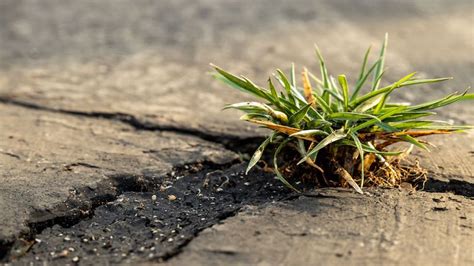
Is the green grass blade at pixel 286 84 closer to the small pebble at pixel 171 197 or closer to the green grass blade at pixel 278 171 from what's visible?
the green grass blade at pixel 278 171

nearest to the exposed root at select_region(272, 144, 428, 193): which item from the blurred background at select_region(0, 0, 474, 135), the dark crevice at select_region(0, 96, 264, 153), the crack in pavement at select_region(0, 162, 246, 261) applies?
the crack in pavement at select_region(0, 162, 246, 261)

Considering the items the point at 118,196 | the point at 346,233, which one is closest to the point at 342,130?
the point at 346,233

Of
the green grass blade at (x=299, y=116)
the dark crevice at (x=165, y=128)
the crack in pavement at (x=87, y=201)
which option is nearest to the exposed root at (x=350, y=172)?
the green grass blade at (x=299, y=116)

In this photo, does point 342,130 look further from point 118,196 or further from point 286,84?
point 118,196

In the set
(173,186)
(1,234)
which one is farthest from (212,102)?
(1,234)

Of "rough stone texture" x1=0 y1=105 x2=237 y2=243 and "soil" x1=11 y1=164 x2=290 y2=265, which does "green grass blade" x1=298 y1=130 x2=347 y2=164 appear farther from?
"rough stone texture" x1=0 y1=105 x2=237 y2=243

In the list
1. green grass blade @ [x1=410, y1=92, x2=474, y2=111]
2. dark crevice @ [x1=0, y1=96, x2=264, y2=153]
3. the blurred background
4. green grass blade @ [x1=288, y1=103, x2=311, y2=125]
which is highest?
the blurred background
